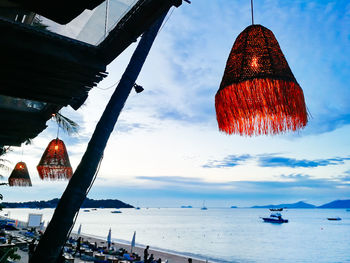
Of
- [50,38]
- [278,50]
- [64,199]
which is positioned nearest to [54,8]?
[50,38]

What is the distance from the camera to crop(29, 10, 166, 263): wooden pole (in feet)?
7.04

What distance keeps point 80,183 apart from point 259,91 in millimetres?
1656

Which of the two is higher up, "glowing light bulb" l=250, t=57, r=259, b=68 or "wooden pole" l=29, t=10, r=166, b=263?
"glowing light bulb" l=250, t=57, r=259, b=68

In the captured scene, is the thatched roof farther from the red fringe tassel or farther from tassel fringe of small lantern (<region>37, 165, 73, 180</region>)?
tassel fringe of small lantern (<region>37, 165, 73, 180</region>)

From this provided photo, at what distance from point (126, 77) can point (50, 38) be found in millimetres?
875

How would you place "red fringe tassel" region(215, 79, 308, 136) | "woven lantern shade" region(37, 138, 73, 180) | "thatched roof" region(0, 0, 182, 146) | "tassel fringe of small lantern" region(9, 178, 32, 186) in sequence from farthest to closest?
"tassel fringe of small lantern" region(9, 178, 32, 186) < "woven lantern shade" region(37, 138, 73, 180) < "thatched roof" region(0, 0, 182, 146) < "red fringe tassel" region(215, 79, 308, 136)

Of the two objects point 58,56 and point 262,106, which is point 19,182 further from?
point 262,106

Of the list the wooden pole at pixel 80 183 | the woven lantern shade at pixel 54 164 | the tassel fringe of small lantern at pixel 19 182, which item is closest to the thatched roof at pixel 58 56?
the wooden pole at pixel 80 183

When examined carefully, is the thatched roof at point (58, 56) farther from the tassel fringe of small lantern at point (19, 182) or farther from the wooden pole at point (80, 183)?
the tassel fringe of small lantern at point (19, 182)

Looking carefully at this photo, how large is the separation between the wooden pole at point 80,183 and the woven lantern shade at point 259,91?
758 millimetres

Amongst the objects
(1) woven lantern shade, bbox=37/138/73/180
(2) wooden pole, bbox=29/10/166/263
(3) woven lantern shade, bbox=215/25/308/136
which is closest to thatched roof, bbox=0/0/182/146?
(2) wooden pole, bbox=29/10/166/263

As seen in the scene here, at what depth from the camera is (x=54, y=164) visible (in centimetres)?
395

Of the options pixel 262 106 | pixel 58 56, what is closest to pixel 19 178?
pixel 58 56

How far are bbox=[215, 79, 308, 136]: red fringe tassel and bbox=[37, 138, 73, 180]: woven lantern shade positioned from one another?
3.12 m
